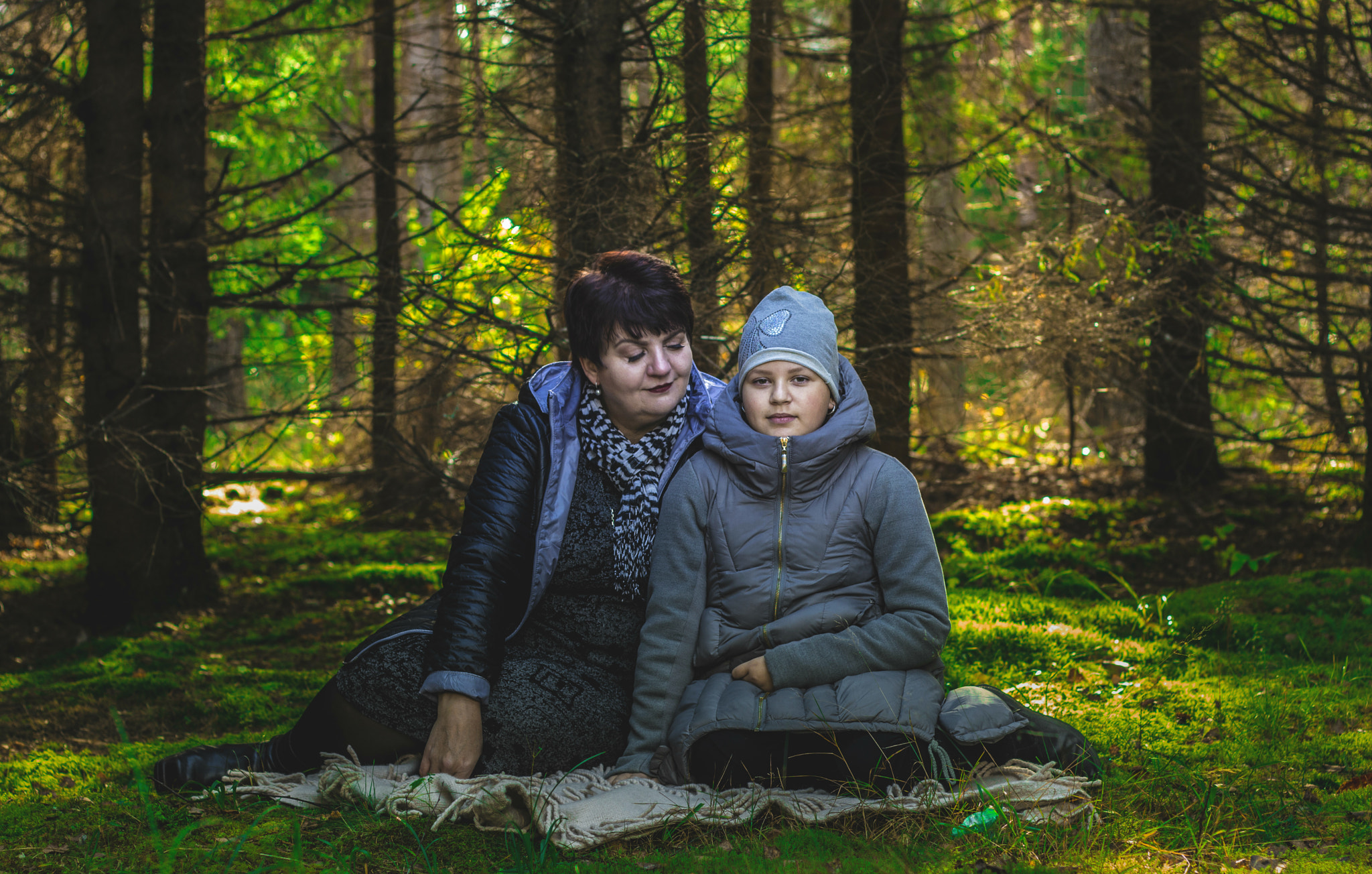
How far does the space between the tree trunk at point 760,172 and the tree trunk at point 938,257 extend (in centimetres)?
101

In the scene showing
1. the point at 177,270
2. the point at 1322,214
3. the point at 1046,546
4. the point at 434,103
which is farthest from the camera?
the point at 434,103

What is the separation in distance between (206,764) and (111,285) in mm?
3697

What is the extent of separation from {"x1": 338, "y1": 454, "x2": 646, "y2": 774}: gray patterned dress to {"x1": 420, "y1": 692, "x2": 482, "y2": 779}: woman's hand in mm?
68

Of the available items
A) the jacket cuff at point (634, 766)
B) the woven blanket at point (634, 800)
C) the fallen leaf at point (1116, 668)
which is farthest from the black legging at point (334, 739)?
the fallen leaf at point (1116, 668)

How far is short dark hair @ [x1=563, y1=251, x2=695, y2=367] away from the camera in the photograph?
3.12 metres

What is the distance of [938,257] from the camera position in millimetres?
6227

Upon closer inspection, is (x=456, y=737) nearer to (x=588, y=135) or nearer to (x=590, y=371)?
(x=590, y=371)

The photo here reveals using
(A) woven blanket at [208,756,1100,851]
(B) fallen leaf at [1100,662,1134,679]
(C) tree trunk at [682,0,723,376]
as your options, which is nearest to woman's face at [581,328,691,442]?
(A) woven blanket at [208,756,1100,851]

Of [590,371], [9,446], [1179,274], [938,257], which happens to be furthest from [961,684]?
[9,446]

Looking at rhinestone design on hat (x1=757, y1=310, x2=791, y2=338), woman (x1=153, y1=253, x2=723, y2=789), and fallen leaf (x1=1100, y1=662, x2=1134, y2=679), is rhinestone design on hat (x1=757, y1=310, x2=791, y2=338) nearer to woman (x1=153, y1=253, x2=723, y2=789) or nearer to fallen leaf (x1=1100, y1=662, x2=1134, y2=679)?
woman (x1=153, y1=253, x2=723, y2=789)

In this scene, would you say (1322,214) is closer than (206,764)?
No

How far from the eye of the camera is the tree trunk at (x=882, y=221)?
550 centimetres

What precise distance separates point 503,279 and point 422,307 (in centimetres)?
45

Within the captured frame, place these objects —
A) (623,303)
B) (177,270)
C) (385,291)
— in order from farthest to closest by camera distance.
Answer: (177,270) < (385,291) < (623,303)
